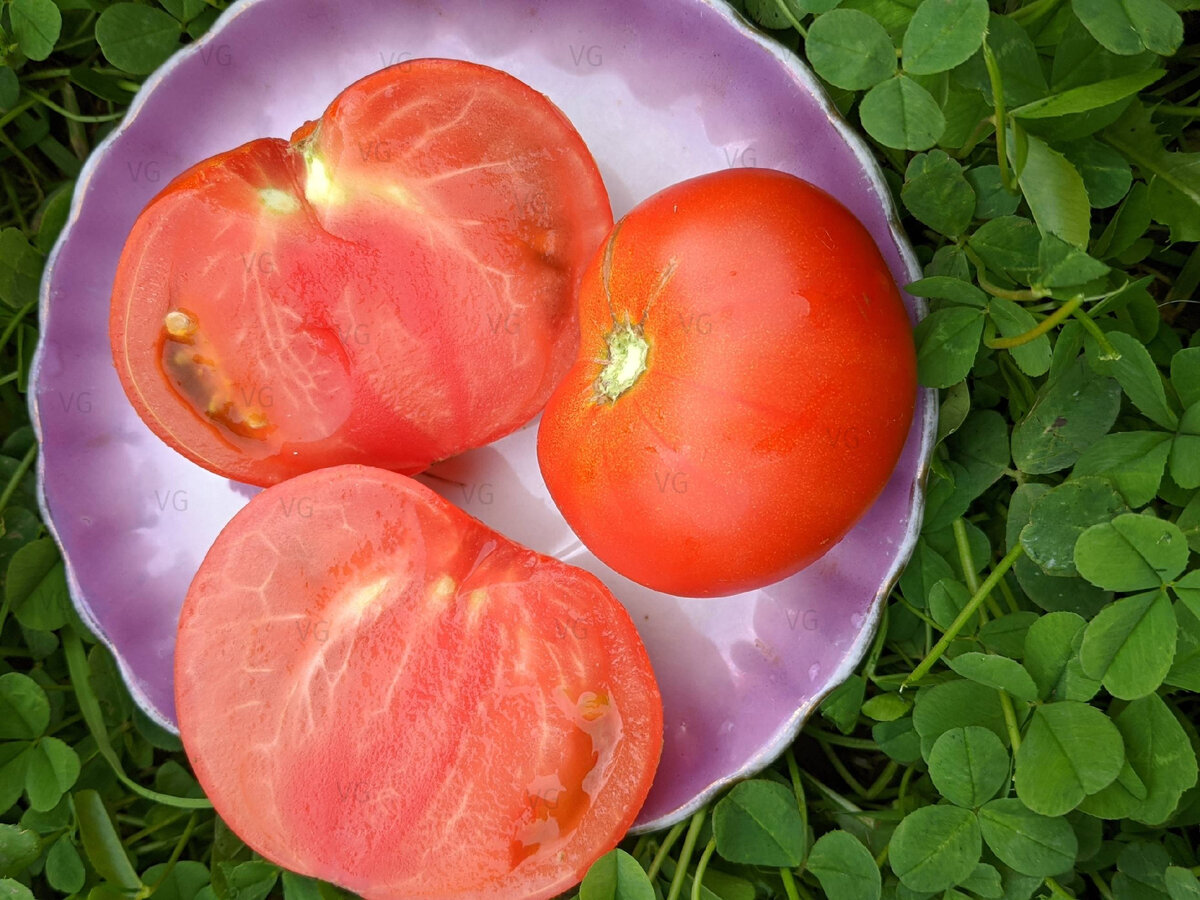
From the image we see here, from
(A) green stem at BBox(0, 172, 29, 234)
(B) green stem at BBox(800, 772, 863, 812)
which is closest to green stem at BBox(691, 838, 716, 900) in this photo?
(B) green stem at BBox(800, 772, 863, 812)

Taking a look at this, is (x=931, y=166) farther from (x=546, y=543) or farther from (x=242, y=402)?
(x=242, y=402)

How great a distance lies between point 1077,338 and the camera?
79 centimetres

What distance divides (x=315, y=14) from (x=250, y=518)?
48 cm

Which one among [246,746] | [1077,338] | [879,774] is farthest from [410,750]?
[1077,338]

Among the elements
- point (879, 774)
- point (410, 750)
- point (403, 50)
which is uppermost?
point (403, 50)

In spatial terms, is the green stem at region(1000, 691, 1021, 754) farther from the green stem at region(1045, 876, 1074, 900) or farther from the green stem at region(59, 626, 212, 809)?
the green stem at region(59, 626, 212, 809)

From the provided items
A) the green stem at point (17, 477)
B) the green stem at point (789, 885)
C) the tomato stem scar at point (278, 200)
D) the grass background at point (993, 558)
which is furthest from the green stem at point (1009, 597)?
the green stem at point (17, 477)

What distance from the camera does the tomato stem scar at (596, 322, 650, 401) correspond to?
2.49 ft

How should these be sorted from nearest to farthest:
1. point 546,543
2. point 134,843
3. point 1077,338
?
point 1077,338
point 546,543
point 134,843

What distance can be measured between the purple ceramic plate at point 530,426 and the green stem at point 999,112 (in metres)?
0.09

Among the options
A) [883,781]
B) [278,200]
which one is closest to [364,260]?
[278,200]

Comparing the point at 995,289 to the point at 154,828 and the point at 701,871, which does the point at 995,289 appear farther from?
the point at 154,828

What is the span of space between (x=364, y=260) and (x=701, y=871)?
61 cm

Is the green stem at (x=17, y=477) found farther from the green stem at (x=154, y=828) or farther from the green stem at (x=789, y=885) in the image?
the green stem at (x=789, y=885)
